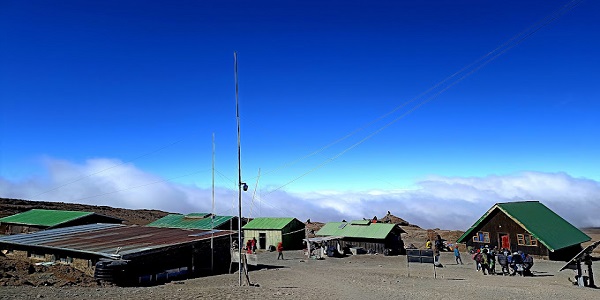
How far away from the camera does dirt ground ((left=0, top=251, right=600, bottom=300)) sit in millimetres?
19000

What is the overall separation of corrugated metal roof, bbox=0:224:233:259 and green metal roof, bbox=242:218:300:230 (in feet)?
Result: 58.8

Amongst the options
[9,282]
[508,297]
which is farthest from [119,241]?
[508,297]

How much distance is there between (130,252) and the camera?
87.2 ft

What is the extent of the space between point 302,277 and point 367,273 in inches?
213

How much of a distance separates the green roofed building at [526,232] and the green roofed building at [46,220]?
50.6 meters

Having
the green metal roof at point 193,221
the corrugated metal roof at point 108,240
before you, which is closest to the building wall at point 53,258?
the corrugated metal roof at point 108,240

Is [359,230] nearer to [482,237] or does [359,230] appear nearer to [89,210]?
[482,237]

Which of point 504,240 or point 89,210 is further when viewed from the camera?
point 89,210

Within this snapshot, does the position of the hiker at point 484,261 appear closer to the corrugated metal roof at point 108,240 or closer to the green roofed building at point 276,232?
the corrugated metal roof at point 108,240

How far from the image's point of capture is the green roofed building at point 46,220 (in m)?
54.1

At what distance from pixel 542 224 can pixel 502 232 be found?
4.01m

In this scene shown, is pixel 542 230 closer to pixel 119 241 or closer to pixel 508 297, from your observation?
pixel 508 297

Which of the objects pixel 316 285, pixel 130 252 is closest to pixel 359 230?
pixel 316 285

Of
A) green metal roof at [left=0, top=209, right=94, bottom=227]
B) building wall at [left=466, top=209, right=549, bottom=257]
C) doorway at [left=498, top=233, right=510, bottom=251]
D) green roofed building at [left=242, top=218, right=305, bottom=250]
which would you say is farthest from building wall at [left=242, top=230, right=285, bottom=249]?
doorway at [left=498, top=233, right=510, bottom=251]
